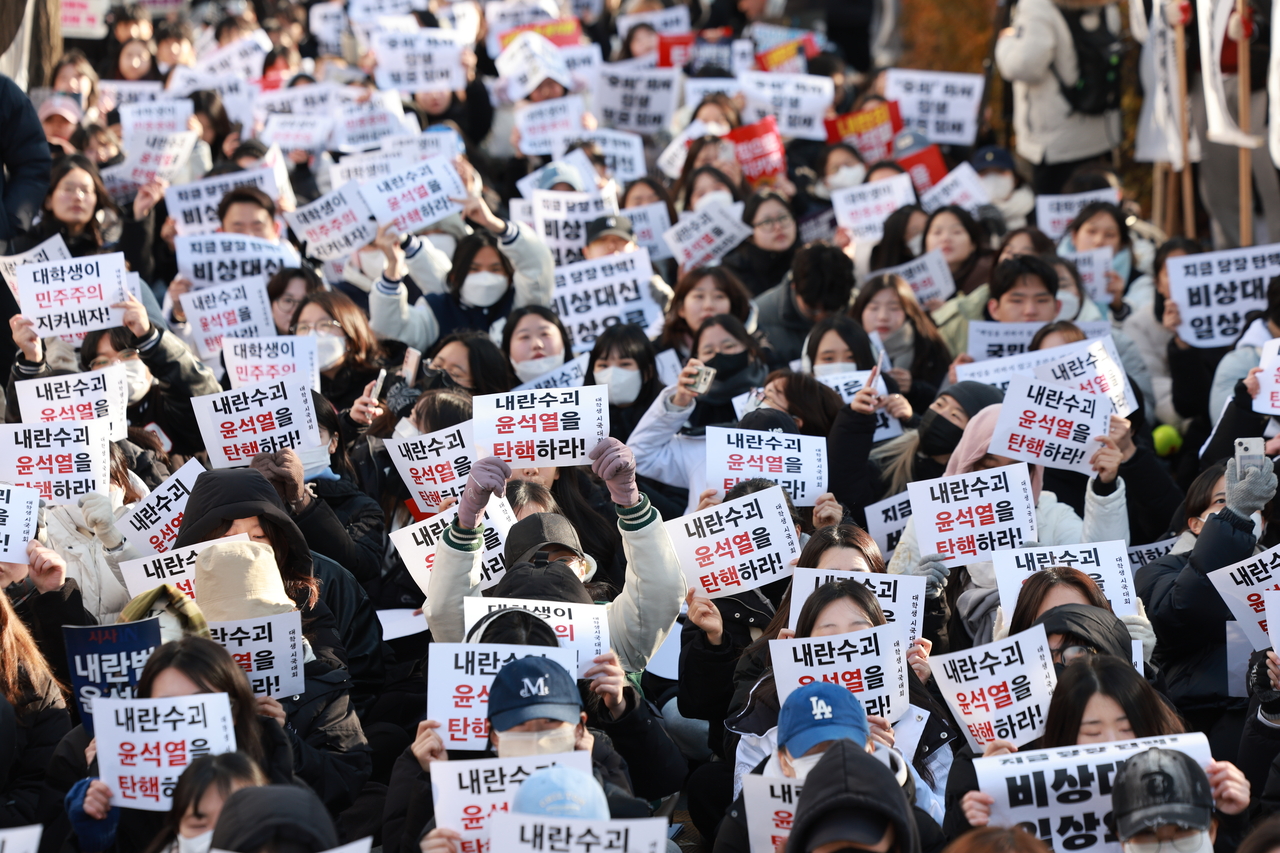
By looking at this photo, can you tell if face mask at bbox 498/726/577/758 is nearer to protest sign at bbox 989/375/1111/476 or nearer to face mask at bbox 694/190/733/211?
protest sign at bbox 989/375/1111/476

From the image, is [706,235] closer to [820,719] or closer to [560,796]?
[820,719]

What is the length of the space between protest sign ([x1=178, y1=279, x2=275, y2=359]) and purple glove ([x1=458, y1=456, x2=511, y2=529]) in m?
3.66

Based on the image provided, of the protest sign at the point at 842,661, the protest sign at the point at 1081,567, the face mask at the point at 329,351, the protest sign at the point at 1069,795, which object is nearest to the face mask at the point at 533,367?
the face mask at the point at 329,351

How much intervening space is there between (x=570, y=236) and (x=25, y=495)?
17.6 ft

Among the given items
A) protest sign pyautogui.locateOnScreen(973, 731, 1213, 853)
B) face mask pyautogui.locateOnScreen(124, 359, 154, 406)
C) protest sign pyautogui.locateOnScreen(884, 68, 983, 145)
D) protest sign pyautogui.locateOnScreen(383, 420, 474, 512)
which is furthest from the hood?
protest sign pyautogui.locateOnScreen(884, 68, 983, 145)

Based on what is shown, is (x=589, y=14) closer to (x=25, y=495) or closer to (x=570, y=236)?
(x=570, y=236)

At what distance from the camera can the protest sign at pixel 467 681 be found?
438cm

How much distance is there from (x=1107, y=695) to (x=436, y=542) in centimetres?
239

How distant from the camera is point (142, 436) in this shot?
22.5ft

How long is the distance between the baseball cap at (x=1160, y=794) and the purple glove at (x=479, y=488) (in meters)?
2.06

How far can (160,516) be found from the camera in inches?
229

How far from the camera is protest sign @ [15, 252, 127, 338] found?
7.25 m

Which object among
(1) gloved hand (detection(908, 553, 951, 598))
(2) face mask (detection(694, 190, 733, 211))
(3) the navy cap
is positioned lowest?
(1) gloved hand (detection(908, 553, 951, 598))

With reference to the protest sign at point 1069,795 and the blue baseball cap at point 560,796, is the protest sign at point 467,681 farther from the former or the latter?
the protest sign at point 1069,795
